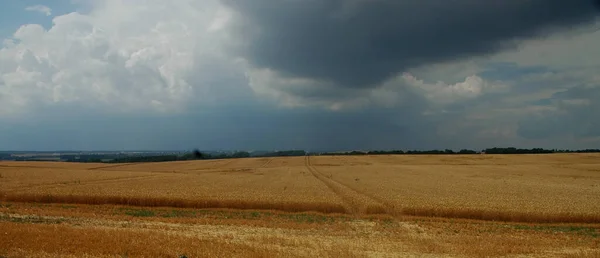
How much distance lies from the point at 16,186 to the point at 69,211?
49.8ft

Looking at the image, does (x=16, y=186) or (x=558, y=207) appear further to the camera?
(x=16, y=186)

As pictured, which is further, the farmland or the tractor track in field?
the tractor track in field

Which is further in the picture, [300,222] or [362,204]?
[362,204]

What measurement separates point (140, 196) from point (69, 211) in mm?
5881

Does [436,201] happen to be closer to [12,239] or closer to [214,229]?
[214,229]

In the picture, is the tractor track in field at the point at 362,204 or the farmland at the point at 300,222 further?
the tractor track in field at the point at 362,204

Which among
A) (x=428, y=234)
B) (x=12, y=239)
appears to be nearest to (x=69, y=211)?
(x=12, y=239)

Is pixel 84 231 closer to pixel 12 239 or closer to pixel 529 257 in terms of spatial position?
pixel 12 239

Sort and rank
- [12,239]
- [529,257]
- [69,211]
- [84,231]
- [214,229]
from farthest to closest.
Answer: [69,211], [214,229], [84,231], [529,257], [12,239]

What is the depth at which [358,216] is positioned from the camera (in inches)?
1112

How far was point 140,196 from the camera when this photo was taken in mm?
33031

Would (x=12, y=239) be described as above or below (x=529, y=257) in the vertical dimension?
above

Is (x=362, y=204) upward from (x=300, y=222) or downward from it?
upward

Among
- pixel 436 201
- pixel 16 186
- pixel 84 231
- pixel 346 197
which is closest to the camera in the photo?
pixel 84 231
